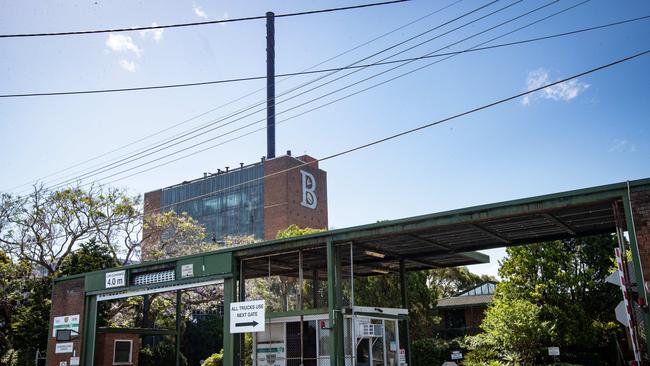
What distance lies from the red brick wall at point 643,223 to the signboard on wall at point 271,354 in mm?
9519

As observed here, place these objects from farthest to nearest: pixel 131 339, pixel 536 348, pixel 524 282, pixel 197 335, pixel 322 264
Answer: pixel 197 335 < pixel 524 282 < pixel 536 348 < pixel 131 339 < pixel 322 264

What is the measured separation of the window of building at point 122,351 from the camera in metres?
21.7

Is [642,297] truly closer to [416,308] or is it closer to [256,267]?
[256,267]

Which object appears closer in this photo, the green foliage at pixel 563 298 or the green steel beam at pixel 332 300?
the green steel beam at pixel 332 300

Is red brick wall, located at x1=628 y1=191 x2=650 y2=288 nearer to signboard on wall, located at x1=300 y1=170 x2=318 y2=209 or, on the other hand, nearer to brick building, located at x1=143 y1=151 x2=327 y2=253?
brick building, located at x1=143 y1=151 x2=327 y2=253

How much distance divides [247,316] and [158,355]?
19.8m

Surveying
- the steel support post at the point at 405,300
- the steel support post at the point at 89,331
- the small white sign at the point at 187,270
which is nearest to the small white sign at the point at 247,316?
the small white sign at the point at 187,270

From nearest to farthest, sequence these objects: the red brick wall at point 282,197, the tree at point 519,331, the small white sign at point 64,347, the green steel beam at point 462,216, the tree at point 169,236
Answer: the green steel beam at point 462,216 → the small white sign at point 64,347 → the tree at point 519,331 → the tree at point 169,236 → the red brick wall at point 282,197

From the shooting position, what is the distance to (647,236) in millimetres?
10984

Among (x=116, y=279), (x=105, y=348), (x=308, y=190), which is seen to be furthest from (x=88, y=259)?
(x=308, y=190)

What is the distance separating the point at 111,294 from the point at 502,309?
→ 638 inches

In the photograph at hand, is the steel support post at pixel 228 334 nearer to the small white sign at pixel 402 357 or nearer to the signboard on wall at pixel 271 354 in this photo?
the signboard on wall at pixel 271 354

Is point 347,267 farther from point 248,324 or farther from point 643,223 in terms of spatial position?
point 643,223

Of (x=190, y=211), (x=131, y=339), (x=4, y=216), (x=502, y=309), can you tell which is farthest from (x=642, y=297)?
(x=190, y=211)
